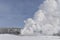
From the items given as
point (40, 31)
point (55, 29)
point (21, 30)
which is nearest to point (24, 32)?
point (21, 30)

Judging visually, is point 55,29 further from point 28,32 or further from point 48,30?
point 28,32

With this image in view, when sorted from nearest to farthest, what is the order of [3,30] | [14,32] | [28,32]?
[14,32], [28,32], [3,30]

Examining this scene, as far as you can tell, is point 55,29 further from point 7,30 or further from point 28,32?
point 7,30

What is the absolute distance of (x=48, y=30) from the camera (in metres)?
131

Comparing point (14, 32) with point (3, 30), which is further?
point (3, 30)

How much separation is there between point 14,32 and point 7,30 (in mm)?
14831

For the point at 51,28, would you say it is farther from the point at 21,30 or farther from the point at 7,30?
the point at 7,30

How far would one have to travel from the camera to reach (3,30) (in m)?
128

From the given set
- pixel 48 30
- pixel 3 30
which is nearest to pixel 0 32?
pixel 3 30

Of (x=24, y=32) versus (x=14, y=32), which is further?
(x=24, y=32)

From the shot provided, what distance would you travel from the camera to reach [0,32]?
123438 millimetres

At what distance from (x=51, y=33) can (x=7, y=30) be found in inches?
1052

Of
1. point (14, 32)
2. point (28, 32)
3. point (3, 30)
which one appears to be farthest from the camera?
point (3, 30)

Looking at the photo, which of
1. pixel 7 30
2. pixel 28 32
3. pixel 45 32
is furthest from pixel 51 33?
pixel 7 30
